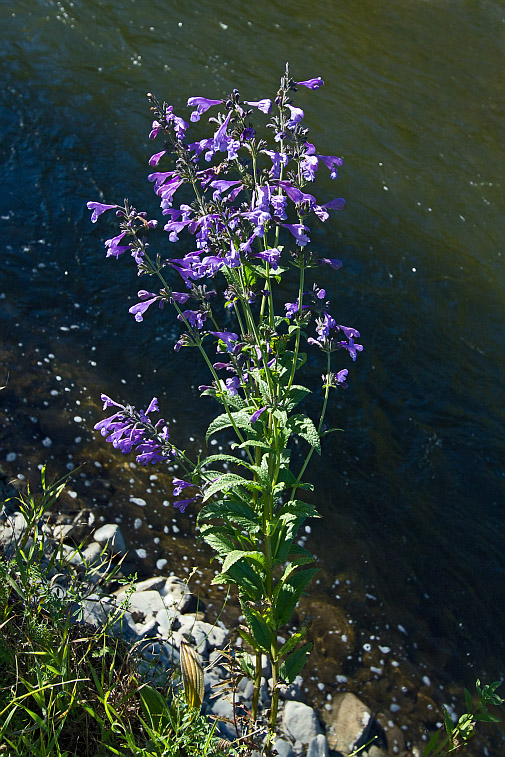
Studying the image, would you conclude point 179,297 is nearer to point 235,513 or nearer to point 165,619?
point 235,513

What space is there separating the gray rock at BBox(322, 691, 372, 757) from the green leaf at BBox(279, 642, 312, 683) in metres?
0.62

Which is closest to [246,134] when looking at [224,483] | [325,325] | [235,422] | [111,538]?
[325,325]

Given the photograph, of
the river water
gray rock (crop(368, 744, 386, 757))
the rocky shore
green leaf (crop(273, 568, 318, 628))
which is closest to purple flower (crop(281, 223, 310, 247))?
green leaf (crop(273, 568, 318, 628))

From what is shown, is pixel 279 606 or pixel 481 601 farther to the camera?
pixel 481 601

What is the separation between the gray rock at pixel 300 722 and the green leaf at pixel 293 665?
0.47m

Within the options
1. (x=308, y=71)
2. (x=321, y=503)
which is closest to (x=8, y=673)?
(x=321, y=503)

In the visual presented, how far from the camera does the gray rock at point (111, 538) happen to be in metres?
3.77

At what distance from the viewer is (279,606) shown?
292 cm

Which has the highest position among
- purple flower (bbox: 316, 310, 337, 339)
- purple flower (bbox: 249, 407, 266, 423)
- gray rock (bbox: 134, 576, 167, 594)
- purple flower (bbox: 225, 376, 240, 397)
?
purple flower (bbox: 316, 310, 337, 339)

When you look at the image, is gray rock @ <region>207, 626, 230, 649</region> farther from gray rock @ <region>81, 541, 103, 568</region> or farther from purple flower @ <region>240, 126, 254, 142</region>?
purple flower @ <region>240, 126, 254, 142</region>

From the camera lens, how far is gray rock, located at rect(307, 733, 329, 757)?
3.21 metres

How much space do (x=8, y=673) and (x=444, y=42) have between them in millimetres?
9997

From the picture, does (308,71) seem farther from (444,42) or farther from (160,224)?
(160,224)

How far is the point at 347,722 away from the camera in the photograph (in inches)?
134
